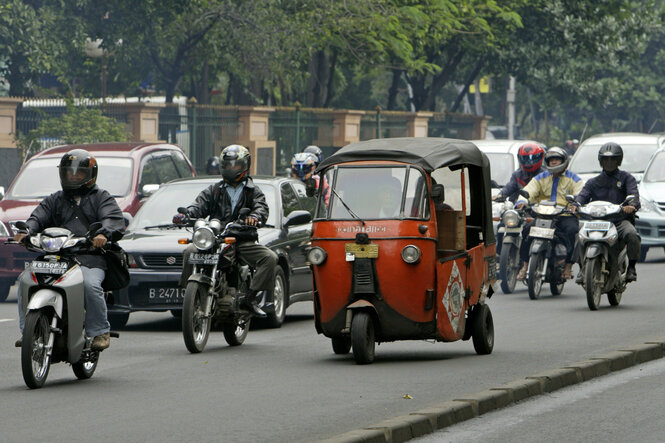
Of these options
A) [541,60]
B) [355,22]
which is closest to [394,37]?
[355,22]

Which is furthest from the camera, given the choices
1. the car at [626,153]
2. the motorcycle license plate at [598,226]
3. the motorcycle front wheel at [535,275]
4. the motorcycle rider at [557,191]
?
the car at [626,153]

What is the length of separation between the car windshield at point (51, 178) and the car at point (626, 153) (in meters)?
9.40

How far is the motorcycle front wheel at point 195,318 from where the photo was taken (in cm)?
1141

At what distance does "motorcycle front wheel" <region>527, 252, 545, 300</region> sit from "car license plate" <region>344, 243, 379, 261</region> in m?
6.40

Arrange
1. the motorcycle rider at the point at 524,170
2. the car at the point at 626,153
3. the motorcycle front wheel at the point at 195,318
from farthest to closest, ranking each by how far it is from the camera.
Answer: the car at the point at 626,153 < the motorcycle rider at the point at 524,170 < the motorcycle front wheel at the point at 195,318

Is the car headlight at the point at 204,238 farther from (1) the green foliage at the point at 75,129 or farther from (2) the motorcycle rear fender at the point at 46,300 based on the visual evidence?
(1) the green foliage at the point at 75,129

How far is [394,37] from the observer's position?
124ft

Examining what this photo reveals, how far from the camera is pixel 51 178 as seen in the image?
18375 mm

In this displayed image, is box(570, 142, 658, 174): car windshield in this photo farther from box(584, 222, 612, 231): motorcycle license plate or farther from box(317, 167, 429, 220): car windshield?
box(317, 167, 429, 220): car windshield

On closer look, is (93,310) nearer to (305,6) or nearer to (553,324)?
(553,324)

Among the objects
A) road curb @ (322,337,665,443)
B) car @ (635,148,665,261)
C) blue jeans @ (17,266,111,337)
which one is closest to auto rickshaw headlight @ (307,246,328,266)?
blue jeans @ (17,266,111,337)

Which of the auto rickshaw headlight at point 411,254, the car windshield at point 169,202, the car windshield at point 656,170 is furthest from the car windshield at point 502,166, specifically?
the auto rickshaw headlight at point 411,254

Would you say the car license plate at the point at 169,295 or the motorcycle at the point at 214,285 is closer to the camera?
the motorcycle at the point at 214,285

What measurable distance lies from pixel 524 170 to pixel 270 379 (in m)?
8.65
